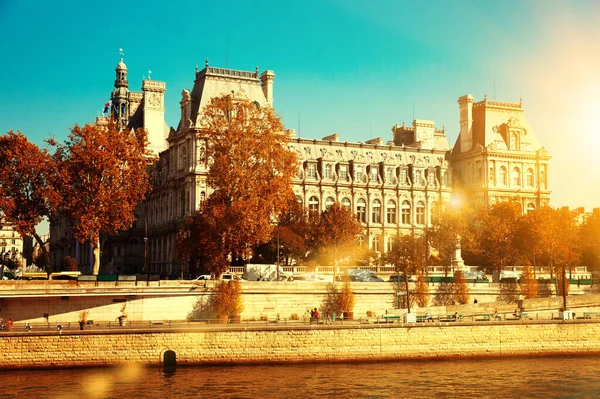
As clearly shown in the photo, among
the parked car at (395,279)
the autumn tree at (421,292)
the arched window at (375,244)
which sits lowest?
the autumn tree at (421,292)

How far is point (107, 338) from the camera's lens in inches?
2484

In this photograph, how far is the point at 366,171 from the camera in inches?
5002

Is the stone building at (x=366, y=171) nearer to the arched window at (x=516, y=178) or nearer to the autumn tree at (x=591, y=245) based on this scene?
the arched window at (x=516, y=178)

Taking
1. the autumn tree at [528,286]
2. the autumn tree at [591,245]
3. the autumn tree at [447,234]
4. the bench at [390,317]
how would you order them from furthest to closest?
the autumn tree at [591,245], the autumn tree at [447,234], the autumn tree at [528,286], the bench at [390,317]

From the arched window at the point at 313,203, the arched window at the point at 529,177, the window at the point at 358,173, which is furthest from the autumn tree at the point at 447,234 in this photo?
the arched window at the point at 529,177

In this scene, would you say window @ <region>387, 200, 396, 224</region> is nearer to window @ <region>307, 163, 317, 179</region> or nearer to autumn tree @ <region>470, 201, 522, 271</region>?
window @ <region>307, 163, 317, 179</region>

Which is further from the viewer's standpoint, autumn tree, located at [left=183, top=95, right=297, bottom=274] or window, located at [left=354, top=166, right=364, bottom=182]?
window, located at [left=354, top=166, right=364, bottom=182]

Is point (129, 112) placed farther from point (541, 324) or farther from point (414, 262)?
point (541, 324)

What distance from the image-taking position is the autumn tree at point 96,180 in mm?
83688

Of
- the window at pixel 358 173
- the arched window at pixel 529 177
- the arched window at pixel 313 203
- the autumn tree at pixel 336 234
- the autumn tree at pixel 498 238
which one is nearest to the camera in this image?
the autumn tree at pixel 336 234

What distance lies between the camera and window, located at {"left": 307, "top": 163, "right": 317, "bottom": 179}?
122500 millimetres

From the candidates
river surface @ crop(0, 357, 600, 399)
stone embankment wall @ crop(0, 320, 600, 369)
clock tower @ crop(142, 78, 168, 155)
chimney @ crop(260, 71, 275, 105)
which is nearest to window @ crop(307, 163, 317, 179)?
chimney @ crop(260, 71, 275, 105)

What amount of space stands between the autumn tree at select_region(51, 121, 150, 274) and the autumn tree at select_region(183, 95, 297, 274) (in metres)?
7.71

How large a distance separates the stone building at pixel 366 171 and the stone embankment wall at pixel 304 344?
48.4 meters
